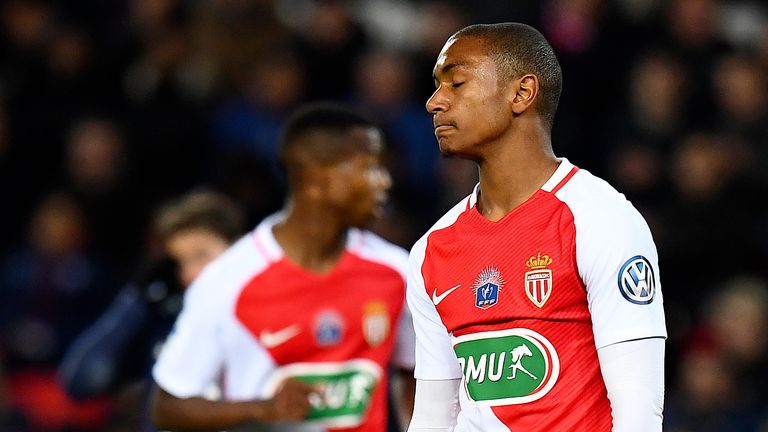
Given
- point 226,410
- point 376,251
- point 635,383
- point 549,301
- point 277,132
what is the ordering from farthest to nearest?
point 277,132 → point 376,251 → point 226,410 → point 549,301 → point 635,383

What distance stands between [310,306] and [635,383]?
79.0 inches

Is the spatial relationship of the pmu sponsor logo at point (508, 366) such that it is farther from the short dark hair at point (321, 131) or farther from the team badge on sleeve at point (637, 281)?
the short dark hair at point (321, 131)

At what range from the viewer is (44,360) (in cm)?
862

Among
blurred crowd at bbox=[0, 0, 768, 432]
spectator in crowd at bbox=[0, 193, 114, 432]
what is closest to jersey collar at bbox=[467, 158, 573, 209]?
blurred crowd at bbox=[0, 0, 768, 432]

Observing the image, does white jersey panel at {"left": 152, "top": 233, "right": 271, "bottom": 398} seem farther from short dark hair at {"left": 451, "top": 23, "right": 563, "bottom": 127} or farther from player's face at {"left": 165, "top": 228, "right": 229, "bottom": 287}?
short dark hair at {"left": 451, "top": 23, "right": 563, "bottom": 127}

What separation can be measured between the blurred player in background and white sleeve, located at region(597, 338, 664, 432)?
9.13 ft

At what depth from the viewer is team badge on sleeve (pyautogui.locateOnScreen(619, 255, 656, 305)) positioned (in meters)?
3.13

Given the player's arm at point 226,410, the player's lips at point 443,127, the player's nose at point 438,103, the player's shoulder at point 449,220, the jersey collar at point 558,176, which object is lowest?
the player's arm at point 226,410

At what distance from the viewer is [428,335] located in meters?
3.61

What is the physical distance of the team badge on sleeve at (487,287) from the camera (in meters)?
3.33

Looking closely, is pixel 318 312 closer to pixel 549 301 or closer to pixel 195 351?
pixel 195 351

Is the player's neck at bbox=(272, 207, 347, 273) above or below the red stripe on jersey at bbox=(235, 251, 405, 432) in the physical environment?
above

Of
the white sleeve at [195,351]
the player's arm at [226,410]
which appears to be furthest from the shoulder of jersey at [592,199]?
the white sleeve at [195,351]

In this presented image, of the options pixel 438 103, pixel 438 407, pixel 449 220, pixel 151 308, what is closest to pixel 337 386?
pixel 151 308
